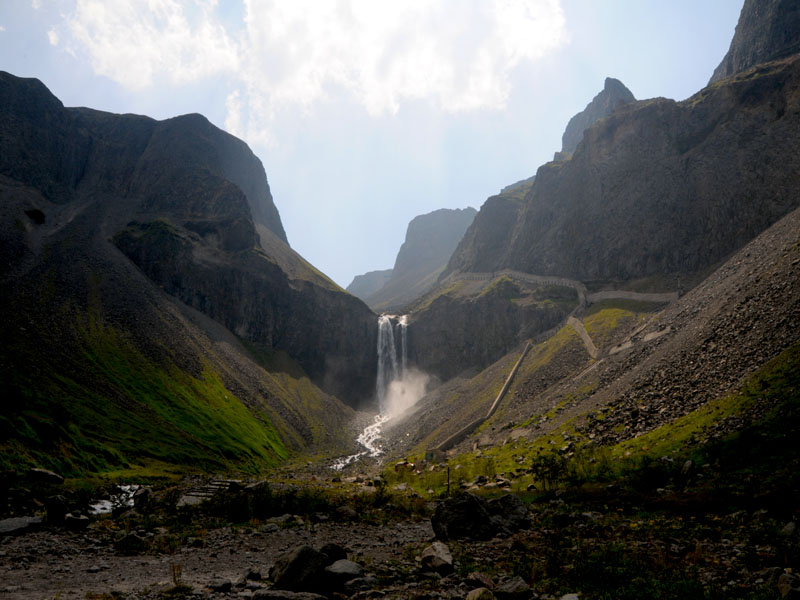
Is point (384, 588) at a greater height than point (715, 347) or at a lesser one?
lesser

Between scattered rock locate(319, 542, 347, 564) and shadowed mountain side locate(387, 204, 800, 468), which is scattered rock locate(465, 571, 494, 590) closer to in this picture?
scattered rock locate(319, 542, 347, 564)

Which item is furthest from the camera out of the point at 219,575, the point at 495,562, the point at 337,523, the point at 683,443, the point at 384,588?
the point at 683,443

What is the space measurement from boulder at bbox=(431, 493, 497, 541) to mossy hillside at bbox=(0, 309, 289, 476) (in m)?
39.2

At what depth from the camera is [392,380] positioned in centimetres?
13325

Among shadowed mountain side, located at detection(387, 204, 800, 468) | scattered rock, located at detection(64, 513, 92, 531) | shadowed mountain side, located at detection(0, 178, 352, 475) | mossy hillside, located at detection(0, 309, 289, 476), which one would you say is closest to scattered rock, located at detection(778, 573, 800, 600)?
shadowed mountain side, located at detection(387, 204, 800, 468)

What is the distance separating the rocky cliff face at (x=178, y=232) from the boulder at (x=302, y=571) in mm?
113007

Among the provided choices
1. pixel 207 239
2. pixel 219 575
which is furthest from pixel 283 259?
pixel 219 575

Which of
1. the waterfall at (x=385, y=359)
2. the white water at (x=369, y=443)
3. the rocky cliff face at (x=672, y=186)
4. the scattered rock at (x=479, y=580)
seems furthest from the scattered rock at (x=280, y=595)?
the rocky cliff face at (x=672, y=186)

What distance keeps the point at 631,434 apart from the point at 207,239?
146339 millimetres

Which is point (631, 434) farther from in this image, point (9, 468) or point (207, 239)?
point (207, 239)

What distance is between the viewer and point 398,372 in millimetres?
135375

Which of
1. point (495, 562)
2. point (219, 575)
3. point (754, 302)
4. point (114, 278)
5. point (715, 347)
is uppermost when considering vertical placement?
point (114, 278)

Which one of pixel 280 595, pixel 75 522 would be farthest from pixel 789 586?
pixel 75 522

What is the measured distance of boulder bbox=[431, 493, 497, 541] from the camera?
21.1m
